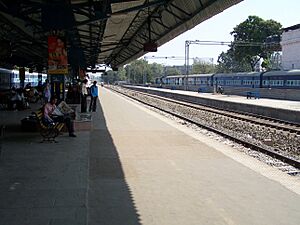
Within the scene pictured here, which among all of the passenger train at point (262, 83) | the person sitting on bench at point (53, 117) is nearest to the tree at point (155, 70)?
the passenger train at point (262, 83)

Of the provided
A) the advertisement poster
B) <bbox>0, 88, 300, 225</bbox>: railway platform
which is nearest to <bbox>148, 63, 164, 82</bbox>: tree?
the advertisement poster

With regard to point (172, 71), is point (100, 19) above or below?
below

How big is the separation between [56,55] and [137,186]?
775cm

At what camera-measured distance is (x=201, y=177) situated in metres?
8.13

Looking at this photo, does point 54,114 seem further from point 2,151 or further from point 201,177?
point 201,177

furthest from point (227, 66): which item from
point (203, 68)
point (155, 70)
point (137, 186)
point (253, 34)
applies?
point (137, 186)

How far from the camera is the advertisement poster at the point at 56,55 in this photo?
1373 centimetres

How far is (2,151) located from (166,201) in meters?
5.16

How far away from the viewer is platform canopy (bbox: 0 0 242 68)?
11.0 m

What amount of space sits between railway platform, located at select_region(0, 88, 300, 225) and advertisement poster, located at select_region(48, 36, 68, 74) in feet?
9.31

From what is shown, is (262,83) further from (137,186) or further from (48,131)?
(137,186)

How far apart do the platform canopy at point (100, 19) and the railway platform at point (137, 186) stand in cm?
320

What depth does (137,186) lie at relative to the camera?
24.0 ft

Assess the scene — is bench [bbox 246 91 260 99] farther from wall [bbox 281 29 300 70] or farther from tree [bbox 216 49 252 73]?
tree [bbox 216 49 252 73]
